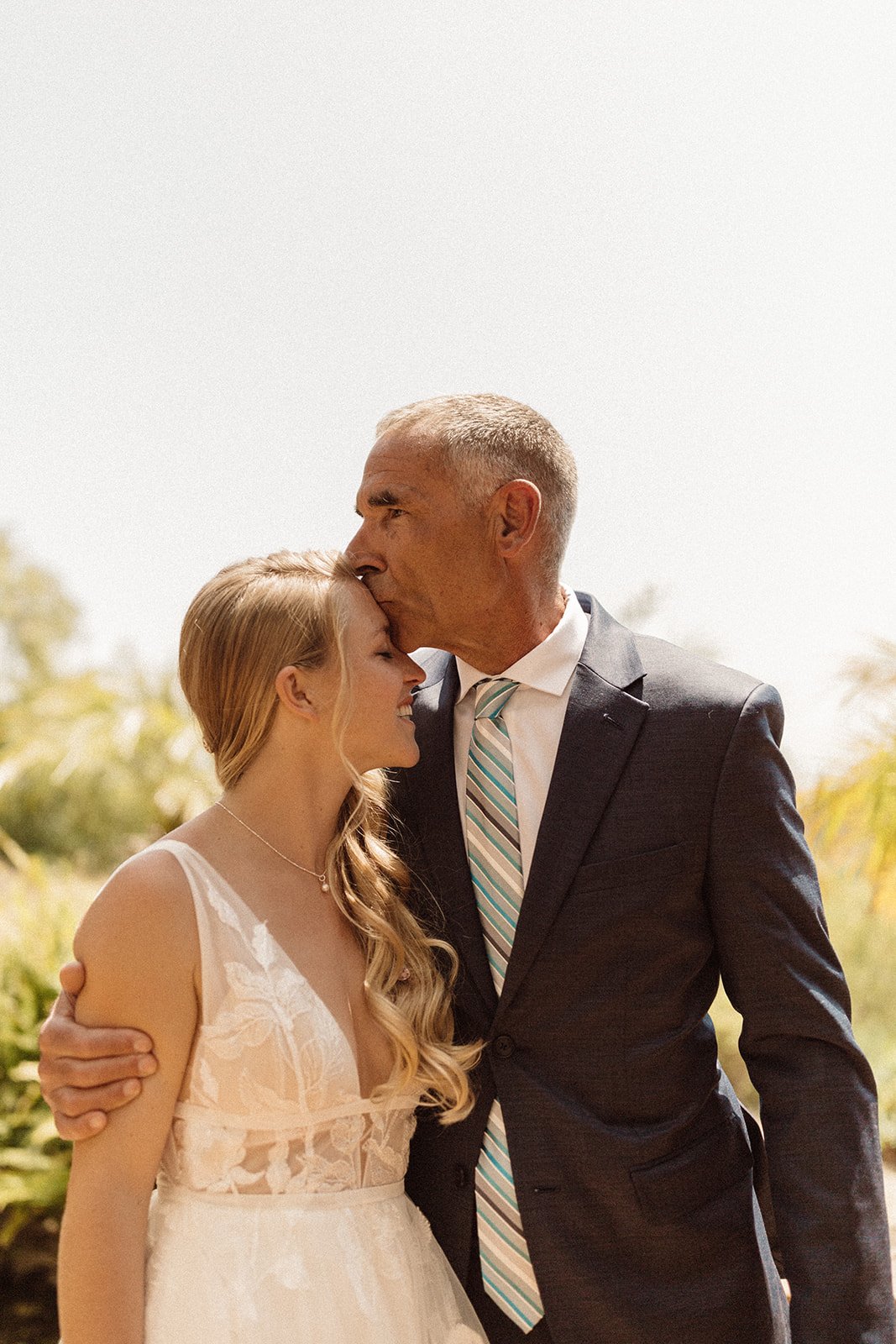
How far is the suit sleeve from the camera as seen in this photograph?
2189mm

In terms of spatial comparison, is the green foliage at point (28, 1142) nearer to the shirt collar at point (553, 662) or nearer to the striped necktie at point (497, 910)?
the striped necktie at point (497, 910)

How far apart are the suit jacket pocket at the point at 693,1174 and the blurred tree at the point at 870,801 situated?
12.3ft

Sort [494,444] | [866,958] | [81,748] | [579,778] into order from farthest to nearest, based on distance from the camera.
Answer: [866,958]
[81,748]
[494,444]
[579,778]

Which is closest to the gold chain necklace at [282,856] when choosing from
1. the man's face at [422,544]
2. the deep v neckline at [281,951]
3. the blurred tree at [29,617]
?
the deep v neckline at [281,951]

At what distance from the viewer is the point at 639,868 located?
7.61ft

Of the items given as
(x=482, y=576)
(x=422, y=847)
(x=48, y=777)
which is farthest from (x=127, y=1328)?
(x=48, y=777)

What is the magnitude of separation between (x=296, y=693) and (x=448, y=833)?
1.40ft

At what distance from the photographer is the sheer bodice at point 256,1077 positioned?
2131 mm

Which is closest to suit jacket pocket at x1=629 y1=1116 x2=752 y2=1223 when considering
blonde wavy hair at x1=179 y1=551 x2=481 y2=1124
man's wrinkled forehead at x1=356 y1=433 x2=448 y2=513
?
blonde wavy hair at x1=179 y1=551 x2=481 y2=1124

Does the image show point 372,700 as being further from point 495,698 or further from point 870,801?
point 870,801

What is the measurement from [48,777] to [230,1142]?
47.3 ft


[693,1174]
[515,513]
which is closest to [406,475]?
[515,513]

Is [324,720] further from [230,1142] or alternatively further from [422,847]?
[230,1142]

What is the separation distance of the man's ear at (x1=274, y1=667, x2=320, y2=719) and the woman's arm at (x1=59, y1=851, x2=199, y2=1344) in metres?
0.42
